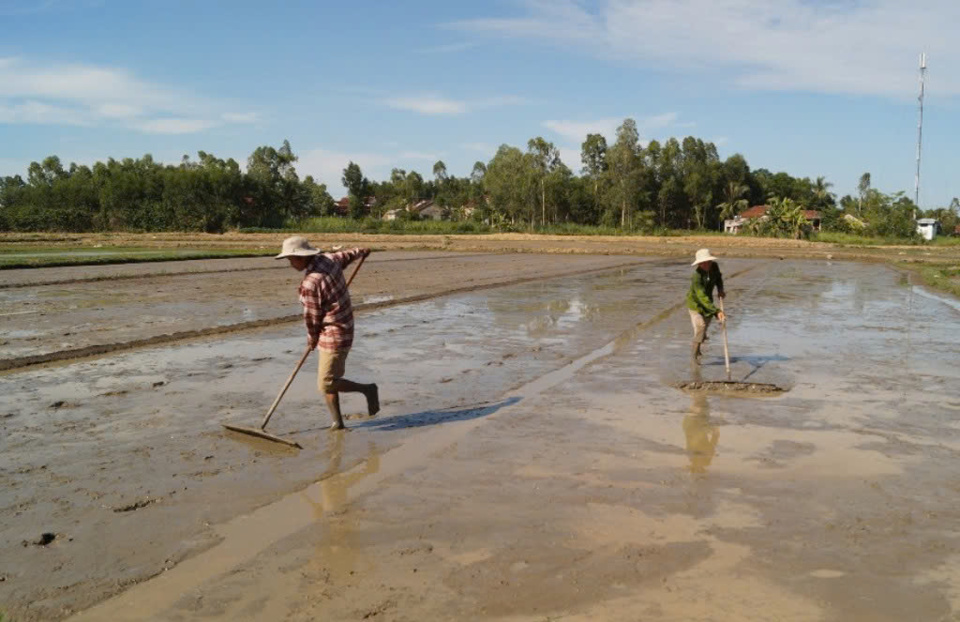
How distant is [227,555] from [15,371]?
20.6 ft

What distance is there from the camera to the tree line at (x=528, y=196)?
2532 inches

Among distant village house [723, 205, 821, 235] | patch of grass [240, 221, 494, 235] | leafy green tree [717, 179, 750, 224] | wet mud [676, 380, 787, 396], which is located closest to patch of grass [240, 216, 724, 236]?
patch of grass [240, 221, 494, 235]

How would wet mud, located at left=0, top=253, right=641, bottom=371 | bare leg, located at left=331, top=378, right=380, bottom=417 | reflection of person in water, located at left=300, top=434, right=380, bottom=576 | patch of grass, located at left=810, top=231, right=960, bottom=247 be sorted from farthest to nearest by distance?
patch of grass, located at left=810, top=231, right=960, bottom=247, wet mud, located at left=0, top=253, right=641, bottom=371, bare leg, located at left=331, top=378, right=380, bottom=417, reflection of person in water, located at left=300, top=434, right=380, bottom=576

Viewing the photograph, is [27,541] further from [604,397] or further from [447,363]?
[447,363]

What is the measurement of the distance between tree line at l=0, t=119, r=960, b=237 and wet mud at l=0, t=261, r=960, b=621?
5380cm

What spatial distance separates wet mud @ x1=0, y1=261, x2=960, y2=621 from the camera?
3.70m

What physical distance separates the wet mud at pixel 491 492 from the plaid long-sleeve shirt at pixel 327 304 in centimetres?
83

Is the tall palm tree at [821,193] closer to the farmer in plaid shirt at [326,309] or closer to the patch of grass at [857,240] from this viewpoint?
the patch of grass at [857,240]

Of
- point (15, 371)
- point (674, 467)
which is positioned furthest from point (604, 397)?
point (15, 371)

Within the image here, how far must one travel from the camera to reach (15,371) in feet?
29.3

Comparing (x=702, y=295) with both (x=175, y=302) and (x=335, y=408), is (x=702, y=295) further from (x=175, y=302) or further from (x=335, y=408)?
(x=175, y=302)

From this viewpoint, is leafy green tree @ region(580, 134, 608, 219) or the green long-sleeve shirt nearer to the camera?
the green long-sleeve shirt

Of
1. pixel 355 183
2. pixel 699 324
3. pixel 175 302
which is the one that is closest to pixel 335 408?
pixel 699 324

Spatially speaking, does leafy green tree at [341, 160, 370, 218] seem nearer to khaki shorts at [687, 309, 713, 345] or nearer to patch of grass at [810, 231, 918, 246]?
patch of grass at [810, 231, 918, 246]
